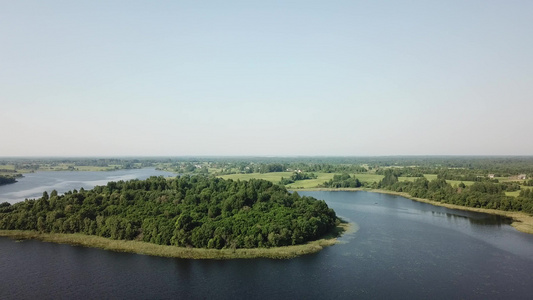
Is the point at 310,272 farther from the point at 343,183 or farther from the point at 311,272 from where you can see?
the point at 343,183

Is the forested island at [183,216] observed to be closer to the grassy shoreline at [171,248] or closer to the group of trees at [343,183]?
the grassy shoreline at [171,248]

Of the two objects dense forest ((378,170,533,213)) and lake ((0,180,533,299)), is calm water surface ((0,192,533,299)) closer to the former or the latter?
lake ((0,180,533,299))

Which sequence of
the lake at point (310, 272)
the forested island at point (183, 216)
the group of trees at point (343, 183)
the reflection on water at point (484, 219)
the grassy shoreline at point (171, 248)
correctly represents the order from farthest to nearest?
the group of trees at point (343, 183)
the reflection on water at point (484, 219)
the forested island at point (183, 216)
the grassy shoreline at point (171, 248)
the lake at point (310, 272)

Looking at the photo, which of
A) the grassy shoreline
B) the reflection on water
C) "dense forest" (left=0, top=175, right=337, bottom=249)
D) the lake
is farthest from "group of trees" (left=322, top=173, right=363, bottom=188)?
the grassy shoreline

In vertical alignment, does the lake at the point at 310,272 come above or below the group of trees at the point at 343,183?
below

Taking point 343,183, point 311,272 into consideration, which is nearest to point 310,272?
point 311,272

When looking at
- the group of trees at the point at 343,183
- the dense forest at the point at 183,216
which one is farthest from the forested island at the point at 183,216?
the group of trees at the point at 343,183
